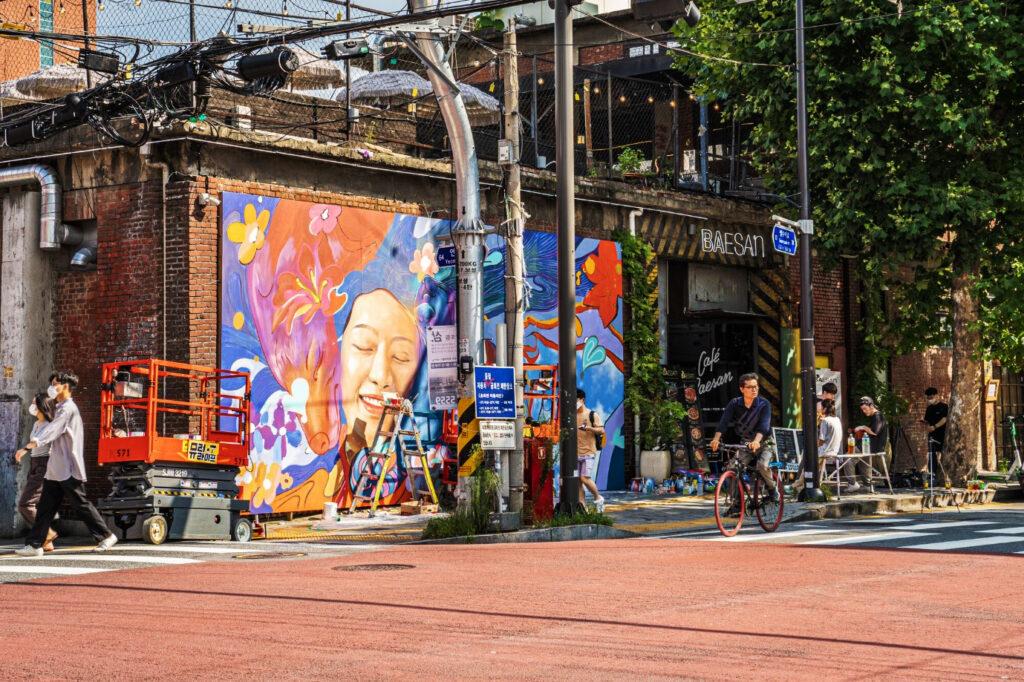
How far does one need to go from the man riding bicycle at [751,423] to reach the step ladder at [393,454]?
6042 mm

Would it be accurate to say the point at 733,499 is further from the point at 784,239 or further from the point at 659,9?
the point at 784,239

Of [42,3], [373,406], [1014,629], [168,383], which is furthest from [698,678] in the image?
[42,3]

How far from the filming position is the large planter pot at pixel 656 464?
25562 mm

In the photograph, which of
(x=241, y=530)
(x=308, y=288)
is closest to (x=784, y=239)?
(x=308, y=288)

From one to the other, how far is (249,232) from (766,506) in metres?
8.21

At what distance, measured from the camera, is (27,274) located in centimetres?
2031

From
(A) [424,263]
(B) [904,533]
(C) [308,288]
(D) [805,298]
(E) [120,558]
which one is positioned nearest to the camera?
(E) [120,558]

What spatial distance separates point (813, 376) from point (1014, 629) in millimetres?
13887

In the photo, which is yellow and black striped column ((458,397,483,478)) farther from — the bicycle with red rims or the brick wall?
the brick wall

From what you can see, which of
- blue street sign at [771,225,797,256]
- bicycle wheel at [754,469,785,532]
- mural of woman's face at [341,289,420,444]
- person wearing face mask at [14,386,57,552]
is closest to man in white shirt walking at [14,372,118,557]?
person wearing face mask at [14,386,57,552]

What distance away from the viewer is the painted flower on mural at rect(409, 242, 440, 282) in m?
22.3

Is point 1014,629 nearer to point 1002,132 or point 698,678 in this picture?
point 698,678

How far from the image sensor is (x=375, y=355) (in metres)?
21.5

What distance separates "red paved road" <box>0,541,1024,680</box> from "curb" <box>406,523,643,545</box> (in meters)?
3.32
